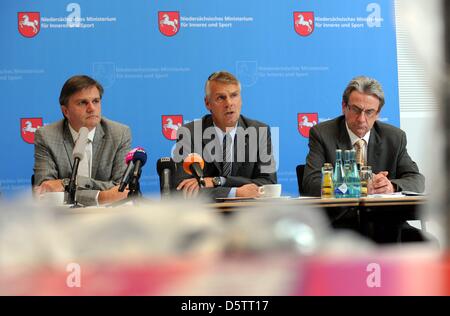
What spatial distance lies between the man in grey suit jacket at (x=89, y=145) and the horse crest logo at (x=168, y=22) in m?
0.93

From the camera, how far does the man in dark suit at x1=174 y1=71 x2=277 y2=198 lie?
338 cm

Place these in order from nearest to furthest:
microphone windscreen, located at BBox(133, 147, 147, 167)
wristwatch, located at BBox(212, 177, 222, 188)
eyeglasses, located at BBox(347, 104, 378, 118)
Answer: microphone windscreen, located at BBox(133, 147, 147, 167)
wristwatch, located at BBox(212, 177, 222, 188)
eyeglasses, located at BBox(347, 104, 378, 118)

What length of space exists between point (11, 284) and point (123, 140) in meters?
3.48

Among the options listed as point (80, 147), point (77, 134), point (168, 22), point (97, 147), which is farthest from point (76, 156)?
point (168, 22)

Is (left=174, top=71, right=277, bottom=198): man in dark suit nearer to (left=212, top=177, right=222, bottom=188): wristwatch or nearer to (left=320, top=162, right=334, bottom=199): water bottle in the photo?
(left=212, top=177, right=222, bottom=188): wristwatch

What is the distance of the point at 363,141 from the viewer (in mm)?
3330

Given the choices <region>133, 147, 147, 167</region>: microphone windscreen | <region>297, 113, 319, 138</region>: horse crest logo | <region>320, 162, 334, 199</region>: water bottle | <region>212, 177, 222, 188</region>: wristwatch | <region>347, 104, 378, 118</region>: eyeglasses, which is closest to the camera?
<region>133, 147, 147, 167</region>: microphone windscreen

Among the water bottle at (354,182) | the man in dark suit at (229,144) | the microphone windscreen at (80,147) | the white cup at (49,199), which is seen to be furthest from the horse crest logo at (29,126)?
the white cup at (49,199)

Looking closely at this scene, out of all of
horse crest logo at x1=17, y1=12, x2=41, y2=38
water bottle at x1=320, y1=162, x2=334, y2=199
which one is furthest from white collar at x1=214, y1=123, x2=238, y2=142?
horse crest logo at x1=17, y1=12, x2=41, y2=38

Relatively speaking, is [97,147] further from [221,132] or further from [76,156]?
[76,156]

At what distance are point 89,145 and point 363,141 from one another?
1.48m

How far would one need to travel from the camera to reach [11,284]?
17cm

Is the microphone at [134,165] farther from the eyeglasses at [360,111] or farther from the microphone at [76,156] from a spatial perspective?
the eyeglasses at [360,111]

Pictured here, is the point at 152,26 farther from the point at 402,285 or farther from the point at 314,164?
the point at 402,285
